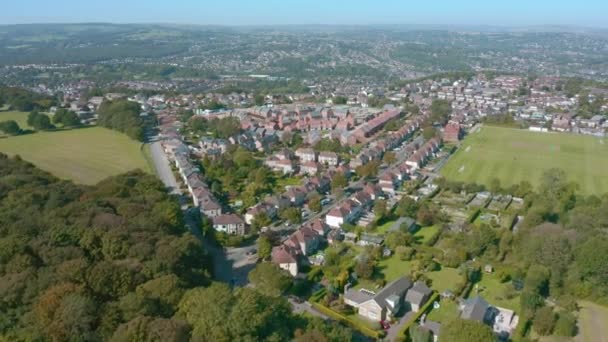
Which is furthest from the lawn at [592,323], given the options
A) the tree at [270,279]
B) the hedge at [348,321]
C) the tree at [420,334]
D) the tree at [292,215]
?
the tree at [292,215]

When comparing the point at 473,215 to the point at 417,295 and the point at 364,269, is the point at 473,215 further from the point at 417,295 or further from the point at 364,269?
the point at 417,295

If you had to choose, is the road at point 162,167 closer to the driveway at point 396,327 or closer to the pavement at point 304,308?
the pavement at point 304,308

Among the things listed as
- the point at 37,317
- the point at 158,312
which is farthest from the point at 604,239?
the point at 37,317

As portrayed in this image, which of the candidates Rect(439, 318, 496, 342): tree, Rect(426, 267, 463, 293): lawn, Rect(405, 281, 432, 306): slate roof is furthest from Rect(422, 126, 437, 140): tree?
Rect(439, 318, 496, 342): tree

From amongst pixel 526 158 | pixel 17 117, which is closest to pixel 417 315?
pixel 526 158

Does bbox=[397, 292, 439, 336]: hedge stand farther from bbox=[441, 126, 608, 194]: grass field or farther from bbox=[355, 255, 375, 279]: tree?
bbox=[441, 126, 608, 194]: grass field
